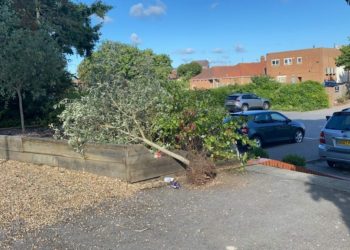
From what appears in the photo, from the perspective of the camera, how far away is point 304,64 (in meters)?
74.3

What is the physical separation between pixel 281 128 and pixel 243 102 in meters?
20.1

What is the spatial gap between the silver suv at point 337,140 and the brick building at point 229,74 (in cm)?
7715

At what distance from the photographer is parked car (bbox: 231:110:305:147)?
1544 centimetres

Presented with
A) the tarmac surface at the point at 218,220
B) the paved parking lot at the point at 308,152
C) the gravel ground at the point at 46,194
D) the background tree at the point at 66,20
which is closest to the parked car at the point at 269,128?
the paved parking lot at the point at 308,152

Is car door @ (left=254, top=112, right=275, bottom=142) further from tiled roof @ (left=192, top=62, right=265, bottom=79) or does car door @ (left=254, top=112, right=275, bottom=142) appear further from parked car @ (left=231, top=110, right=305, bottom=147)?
tiled roof @ (left=192, top=62, right=265, bottom=79)

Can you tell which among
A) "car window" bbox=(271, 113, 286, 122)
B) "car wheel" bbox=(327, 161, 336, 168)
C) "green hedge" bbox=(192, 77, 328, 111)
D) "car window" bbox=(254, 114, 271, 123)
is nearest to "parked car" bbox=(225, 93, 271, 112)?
"green hedge" bbox=(192, 77, 328, 111)

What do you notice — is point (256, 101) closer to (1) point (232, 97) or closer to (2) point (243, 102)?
(2) point (243, 102)

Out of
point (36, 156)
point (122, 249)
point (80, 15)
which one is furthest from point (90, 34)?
point (122, 249)

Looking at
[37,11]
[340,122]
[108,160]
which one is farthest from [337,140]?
[37,11]

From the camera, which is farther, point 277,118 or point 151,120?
point 277,118

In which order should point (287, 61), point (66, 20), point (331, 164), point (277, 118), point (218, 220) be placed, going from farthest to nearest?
point (287, 61), point (277, 118), point (66, 20), point (331, 164), point (218, 220)

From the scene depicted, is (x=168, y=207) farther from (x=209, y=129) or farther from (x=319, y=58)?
(x=319, y=58)

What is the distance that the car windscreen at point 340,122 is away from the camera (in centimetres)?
1016

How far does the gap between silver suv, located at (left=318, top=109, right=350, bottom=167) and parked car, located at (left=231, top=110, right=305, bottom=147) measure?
457 centimetres
